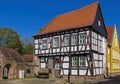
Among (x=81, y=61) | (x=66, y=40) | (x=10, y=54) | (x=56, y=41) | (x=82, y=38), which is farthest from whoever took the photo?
(x=10, y=54)

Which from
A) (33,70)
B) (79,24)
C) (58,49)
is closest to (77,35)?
(79,24)

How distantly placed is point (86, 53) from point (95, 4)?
8.83m

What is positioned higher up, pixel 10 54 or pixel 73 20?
pixel 73 20

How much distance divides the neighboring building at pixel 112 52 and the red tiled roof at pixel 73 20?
973 centimetres

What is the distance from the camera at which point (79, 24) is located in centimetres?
3102

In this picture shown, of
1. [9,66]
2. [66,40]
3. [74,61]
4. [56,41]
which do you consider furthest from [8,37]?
[74,61]

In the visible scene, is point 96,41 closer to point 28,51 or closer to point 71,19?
point 71,19

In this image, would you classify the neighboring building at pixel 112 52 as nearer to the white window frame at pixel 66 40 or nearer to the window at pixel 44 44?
the white window frame at pixel 66 40

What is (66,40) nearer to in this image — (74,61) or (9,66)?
(74,61)

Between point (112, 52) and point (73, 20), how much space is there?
46.7 ft

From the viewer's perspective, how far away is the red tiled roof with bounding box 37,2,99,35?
31.0 metres

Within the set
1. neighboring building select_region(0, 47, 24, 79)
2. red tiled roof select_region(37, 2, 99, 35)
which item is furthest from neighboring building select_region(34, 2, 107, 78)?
neighboring building select_region(0, 47, 24, 79)

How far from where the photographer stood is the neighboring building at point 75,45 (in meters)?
29.1

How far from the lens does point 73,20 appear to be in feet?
110
